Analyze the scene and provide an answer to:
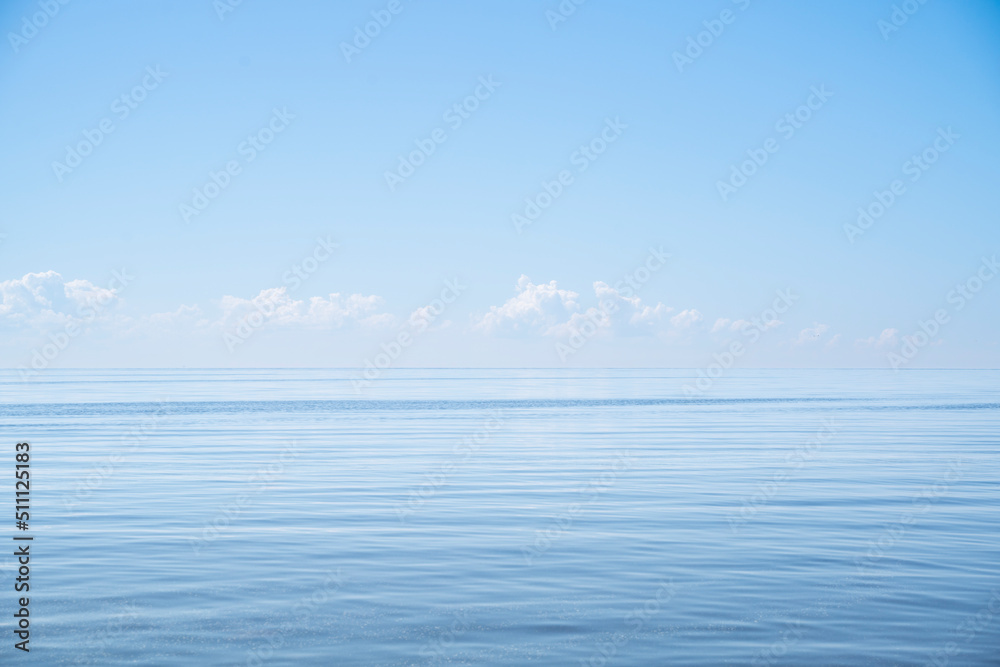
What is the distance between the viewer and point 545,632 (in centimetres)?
1084

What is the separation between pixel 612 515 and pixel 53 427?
132ft

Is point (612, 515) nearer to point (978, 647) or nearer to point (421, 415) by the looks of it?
point (978, 647)

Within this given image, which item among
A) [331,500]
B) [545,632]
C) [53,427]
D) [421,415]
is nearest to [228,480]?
[331,500]

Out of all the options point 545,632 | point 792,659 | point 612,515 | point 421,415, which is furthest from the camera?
point 421,415

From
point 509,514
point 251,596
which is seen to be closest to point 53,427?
point 509,514

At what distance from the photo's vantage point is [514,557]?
1509cm

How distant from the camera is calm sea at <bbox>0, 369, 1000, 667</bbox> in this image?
10.4 meters

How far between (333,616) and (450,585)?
2.15 metres

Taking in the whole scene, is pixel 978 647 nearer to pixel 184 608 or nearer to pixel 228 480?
pixel 184 608

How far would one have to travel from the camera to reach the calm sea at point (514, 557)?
34.1 feet

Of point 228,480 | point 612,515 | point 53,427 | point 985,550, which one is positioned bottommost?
point 985,550

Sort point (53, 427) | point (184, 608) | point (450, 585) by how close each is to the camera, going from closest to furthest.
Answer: point (184, 608) → point (450, 585) → point (53, 427)

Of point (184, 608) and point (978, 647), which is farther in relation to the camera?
point (184, 608)

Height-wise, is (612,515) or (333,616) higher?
(612,515)
